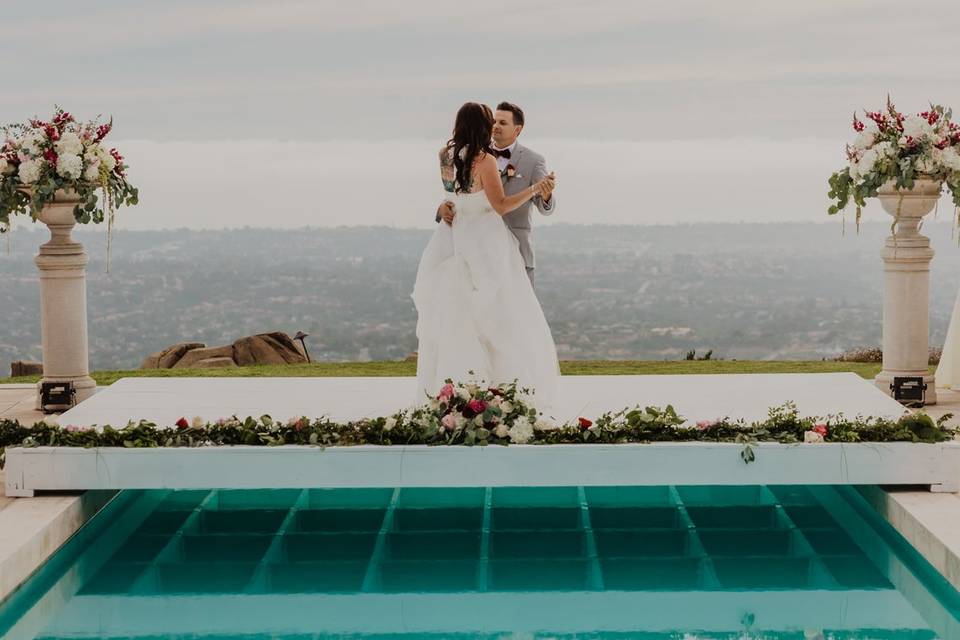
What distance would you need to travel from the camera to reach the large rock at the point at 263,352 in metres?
13.8

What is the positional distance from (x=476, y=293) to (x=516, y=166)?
891mm

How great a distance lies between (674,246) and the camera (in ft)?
130

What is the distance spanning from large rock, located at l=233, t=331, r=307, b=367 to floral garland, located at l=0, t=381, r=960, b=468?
23.1 ft

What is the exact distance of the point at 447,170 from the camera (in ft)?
23.2

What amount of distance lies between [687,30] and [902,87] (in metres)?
5.24

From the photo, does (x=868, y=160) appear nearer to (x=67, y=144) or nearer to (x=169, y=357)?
(x=67, y=144)

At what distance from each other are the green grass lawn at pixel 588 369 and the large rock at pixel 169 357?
76.2 inches

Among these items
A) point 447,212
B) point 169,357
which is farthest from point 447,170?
point 169,357

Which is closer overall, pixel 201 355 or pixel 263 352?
pixel 201 355

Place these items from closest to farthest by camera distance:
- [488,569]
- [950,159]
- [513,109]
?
[488,569] → [513,109] → [950,159]

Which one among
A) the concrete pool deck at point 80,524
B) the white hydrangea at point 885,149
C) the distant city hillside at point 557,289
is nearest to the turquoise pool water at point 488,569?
the concrete pool deck at point 80,524

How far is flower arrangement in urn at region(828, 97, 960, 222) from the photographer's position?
8.23 m

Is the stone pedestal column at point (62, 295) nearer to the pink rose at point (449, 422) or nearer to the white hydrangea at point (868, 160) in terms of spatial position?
the pink rose at point (449, 422)

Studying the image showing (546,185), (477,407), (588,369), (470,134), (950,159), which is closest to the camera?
(477,407)
